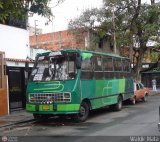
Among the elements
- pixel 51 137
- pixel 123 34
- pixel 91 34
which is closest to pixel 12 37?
pixel 51 137

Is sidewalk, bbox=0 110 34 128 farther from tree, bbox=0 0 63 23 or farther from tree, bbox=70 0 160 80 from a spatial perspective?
tree, bbox=70 0 160 80

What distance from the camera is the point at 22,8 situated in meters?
Answer: 10.8

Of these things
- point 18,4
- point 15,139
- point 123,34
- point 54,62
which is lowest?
point 15,139

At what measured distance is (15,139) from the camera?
12.1 m

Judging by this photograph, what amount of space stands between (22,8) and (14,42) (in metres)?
10.8

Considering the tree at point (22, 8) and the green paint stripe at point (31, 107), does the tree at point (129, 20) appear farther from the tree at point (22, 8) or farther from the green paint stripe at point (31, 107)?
the tree at point (22, 8)

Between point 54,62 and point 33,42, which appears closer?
point 54,62

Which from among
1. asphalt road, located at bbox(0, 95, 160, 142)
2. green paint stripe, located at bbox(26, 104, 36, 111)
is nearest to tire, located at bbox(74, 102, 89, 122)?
asphalt road, located at bbox(0, 95, 160, 142)

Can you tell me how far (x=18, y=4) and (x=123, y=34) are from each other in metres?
24.9

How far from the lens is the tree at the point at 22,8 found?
403 inches

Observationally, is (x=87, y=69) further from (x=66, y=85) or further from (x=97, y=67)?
(x=66, y=85)

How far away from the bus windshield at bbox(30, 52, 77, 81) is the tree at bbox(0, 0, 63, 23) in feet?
17.6

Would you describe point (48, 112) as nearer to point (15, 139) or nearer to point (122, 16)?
point (15, 139)

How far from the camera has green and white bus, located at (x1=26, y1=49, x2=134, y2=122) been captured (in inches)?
617
